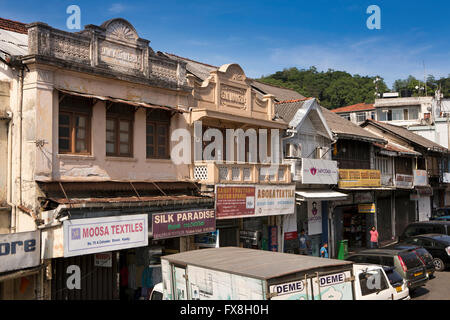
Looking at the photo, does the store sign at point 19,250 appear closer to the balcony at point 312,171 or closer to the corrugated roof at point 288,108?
the balcony at point 312,171

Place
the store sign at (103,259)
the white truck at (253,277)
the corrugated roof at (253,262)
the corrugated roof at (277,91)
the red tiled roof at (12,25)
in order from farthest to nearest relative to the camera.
Answer: 1. the corrugated roof at (277,91)
2. the red tiled roof at (12,25)
3. the store sign at (103,259)
4. the corrugated roof at (253,262)
5. the white truck at (253,277)

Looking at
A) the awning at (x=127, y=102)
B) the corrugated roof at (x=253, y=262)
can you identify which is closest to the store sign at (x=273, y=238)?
the awning at (x=127, y=102)

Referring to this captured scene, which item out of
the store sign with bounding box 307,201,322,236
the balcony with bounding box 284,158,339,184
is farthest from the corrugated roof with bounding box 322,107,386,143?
the store sign with bounding box 307,201,322,236

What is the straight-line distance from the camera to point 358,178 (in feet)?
84.0

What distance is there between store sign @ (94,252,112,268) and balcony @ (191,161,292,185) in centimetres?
478

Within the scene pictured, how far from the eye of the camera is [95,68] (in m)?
14.1

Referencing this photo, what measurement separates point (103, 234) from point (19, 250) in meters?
2.24

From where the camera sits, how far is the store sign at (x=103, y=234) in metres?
11.8

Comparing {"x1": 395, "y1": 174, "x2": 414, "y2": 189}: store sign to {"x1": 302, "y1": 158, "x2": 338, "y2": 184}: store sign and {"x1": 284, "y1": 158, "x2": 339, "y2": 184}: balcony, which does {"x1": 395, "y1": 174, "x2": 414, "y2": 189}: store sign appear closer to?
{"x1": 302, "y1": 158, "x2": 338, "y2": 184}: store sign

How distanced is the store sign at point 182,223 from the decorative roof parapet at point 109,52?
15.6 feet

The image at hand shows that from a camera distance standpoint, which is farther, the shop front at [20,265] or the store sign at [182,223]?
the store sign at [182,223]

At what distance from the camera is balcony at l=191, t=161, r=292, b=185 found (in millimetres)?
16891

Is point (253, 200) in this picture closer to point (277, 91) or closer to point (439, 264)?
point (439, 264)

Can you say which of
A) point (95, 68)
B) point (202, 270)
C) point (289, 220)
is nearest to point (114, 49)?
point (95, 68)
